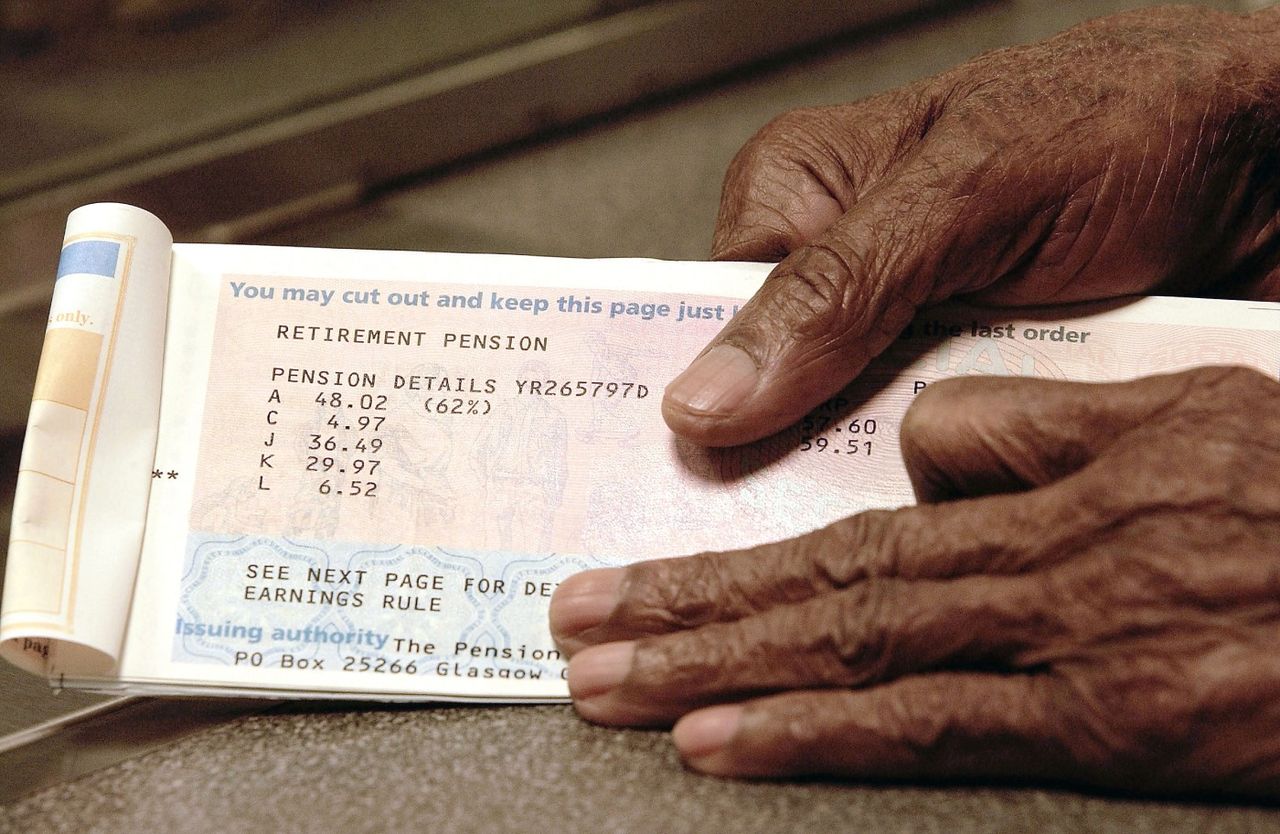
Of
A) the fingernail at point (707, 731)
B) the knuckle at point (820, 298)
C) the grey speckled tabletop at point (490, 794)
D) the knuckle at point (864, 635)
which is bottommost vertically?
the grey speckled tabletop at point (490, 794)

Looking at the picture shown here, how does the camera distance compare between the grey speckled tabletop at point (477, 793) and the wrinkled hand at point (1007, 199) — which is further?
the wrinkled hand at point (1007, 199)

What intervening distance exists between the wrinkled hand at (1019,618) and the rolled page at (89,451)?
0.30 m

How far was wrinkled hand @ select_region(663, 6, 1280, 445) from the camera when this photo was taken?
24.6 inches

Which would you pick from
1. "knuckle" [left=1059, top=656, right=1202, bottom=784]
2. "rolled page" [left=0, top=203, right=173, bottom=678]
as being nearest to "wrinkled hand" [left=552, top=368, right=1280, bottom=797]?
"knuckle" [left=1059, top=656, right=1202, bottom=784]

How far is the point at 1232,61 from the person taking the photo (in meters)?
0.74

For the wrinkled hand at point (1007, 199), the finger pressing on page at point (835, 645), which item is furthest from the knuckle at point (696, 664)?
the wrinkled hand at point (1007, 199)

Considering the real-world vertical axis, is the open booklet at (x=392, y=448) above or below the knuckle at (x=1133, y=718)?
above

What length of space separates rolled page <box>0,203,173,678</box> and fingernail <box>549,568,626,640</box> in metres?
0.27

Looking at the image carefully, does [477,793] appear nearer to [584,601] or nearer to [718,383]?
[584,601]

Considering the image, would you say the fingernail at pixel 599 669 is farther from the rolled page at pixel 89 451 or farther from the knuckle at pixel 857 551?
the rolled page at pixel 89 451

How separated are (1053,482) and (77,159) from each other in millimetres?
929

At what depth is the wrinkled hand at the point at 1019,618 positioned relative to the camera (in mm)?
494

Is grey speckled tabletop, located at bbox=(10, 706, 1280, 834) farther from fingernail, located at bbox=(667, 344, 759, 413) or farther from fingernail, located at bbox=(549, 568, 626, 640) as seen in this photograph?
fingernail, located at bbox=(667, 344, 759, 413)

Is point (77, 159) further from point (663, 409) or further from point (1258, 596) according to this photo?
point (1258, 596)
